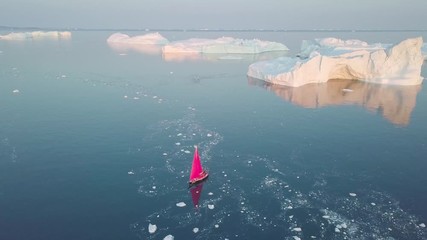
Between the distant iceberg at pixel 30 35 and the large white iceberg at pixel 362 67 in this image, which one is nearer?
the large white iceberg at pixel 362 67

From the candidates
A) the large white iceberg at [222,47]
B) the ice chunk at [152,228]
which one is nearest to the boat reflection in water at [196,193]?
the ice chunk at [152,228]

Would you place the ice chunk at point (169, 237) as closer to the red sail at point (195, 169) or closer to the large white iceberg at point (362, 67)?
the red sail at point (195, 169)

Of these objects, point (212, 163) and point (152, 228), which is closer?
point (152, 228)

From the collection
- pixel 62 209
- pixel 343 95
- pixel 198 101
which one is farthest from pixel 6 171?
pixel 343 95

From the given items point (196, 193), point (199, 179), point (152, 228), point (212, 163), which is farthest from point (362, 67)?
point (152, 228)

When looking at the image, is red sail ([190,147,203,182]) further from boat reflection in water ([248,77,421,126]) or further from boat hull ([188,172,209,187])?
boat reflection in water ([248,77,421,126])

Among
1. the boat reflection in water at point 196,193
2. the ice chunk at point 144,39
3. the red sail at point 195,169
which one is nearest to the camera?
the boat reflection in water at point 196,193

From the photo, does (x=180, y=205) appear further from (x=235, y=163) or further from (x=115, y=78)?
(x=115, y=78)

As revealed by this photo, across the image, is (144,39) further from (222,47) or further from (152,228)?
(152,228)
